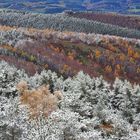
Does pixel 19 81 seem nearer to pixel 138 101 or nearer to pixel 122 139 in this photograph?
pixel 138 101

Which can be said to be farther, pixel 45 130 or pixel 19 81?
pixel 19 81

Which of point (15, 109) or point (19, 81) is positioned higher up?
point (15, 109)

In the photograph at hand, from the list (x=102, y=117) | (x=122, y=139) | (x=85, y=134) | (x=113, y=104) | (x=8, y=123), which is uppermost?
(x=8, y=123)

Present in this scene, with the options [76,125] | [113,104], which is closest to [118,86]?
[113,104]

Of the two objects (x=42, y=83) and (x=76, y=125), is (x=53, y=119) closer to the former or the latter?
(x=76, y=125)

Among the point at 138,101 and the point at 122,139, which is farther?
the point at 138,101

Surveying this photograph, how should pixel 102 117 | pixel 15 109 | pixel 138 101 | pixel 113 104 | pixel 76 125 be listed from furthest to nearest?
1. pixel 113 104
2. pixel 138 101
3. pixel 102 117
4. pixel 76 125
5. pixel 15 109

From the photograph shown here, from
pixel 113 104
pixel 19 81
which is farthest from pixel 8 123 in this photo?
pixel 113 104

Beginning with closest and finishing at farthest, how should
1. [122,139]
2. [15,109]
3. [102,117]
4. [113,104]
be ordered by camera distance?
[15,109] → [122,139] → [102,117] → [113,104]

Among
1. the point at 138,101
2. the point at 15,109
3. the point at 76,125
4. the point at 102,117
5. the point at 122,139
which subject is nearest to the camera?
the point at 15,109
